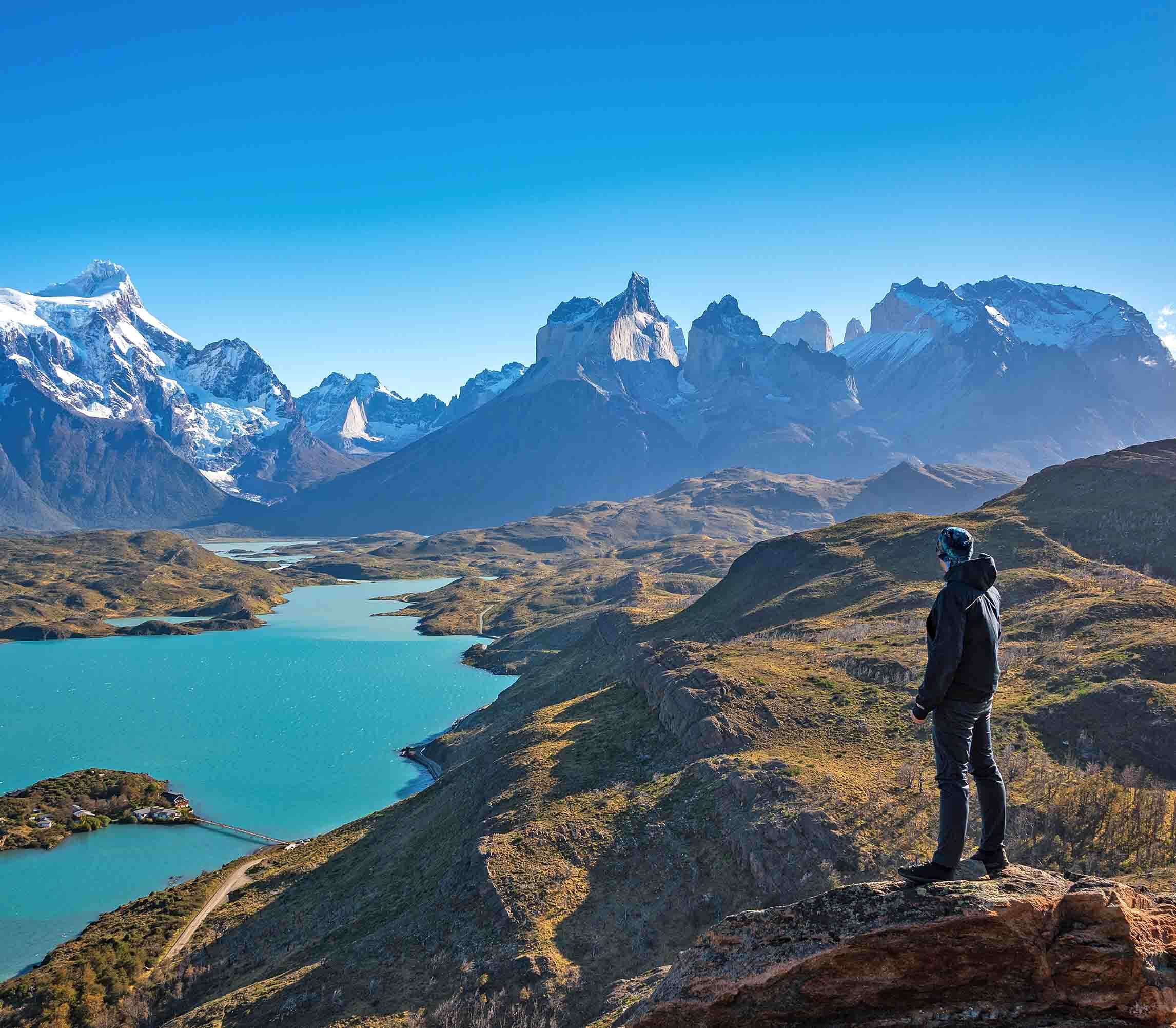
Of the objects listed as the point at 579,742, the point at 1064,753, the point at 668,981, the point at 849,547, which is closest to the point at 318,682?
the point at 849,547

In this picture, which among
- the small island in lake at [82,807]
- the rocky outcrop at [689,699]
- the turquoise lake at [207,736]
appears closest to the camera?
the rocky outcrop at [689,699]

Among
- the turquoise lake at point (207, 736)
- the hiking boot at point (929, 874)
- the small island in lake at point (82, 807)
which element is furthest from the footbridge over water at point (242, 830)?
the hiking boot at point (929, 874)

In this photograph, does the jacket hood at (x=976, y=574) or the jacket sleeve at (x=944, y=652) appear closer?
the jacket sleeve at (x=944, y=652)

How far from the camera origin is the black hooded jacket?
1248cm

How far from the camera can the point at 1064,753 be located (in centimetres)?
3709

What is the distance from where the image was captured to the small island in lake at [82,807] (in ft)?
265

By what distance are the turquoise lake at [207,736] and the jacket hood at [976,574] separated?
67931 millimetres

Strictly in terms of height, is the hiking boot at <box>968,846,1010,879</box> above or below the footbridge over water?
above

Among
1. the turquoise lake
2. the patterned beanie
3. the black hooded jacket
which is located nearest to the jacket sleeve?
the black hooded jacket

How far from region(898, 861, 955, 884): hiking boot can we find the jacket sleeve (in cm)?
215

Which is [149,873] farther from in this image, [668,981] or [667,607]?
[667,607]

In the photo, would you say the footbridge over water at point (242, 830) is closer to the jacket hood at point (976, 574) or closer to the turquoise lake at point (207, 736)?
the turquoise lake at point (207, 736)

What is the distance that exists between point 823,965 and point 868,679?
40.5m

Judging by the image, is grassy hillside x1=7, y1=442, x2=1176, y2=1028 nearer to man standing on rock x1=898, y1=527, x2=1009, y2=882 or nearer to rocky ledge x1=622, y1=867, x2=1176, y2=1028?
man standing on rock x1=898, y1=527, x2=1009, y2=882
